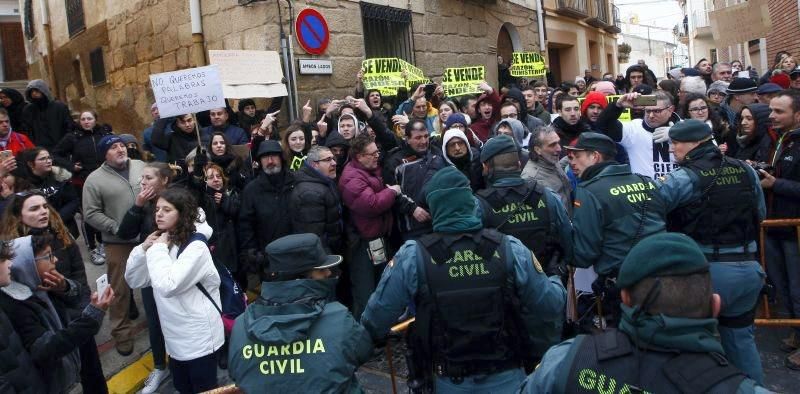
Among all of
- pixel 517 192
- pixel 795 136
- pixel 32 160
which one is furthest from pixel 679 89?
pixel 32 160

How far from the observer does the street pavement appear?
166 inches

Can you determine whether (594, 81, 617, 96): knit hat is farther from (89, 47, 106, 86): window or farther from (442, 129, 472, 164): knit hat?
(89, 47, 106, 86): window

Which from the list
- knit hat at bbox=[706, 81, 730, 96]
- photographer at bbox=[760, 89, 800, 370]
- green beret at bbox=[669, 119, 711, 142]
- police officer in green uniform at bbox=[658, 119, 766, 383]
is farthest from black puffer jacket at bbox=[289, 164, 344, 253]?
knit hat at bbox=[706, 81, 730, 96]

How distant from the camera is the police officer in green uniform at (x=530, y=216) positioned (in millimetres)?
3539

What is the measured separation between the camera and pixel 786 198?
4.71 m

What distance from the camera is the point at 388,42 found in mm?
9727

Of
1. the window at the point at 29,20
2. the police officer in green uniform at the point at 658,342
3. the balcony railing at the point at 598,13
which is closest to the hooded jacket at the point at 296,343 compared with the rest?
the police officer in green uniform at the point at 658,342

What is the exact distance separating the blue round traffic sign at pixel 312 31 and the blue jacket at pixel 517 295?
565 cm

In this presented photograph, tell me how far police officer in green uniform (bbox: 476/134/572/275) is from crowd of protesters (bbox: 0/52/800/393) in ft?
0.05

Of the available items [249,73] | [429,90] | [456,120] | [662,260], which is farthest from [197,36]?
[662,260]

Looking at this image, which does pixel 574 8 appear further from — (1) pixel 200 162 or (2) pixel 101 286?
(2) pixel 101 286

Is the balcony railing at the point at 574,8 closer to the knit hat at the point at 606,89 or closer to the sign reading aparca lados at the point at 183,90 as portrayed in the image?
the knit hat at the point at 606,89

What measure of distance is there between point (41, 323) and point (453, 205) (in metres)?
2.24

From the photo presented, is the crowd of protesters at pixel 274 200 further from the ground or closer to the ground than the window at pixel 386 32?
closer to the ground
